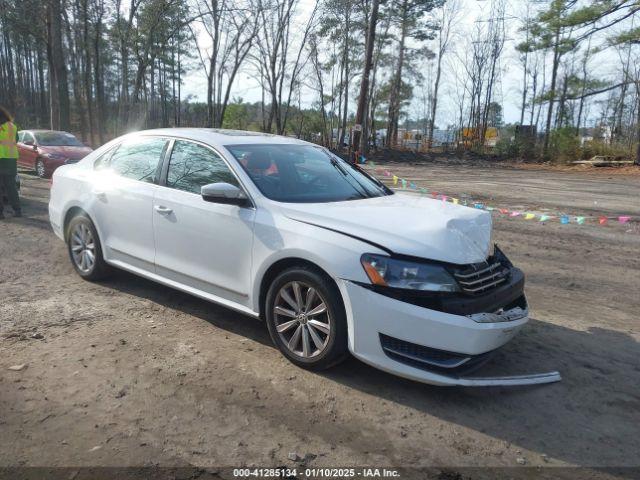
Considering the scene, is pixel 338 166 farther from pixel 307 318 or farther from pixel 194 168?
pixel 307 318

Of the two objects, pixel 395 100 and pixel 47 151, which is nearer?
pixel 47 151

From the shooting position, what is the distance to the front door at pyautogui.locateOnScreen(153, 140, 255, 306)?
13.1 feet

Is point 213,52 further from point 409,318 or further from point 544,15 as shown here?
point 409,318

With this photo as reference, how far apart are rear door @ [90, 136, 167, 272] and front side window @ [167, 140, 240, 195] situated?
0.63ft

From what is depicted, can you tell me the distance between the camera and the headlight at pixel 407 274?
10.7ft

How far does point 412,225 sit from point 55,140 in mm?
14813

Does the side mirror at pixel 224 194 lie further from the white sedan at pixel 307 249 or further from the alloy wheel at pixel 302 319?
the alloy wheel at pixel 302 319

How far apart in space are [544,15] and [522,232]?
62.4 feet

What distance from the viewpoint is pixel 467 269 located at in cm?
342

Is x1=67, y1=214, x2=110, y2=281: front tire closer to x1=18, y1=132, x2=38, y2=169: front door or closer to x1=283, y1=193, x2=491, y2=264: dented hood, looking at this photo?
x1=283, y1=193, x2=491, y2=264: dented hood

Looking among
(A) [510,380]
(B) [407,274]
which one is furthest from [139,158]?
(A) [510,380]

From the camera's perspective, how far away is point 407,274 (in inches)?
129

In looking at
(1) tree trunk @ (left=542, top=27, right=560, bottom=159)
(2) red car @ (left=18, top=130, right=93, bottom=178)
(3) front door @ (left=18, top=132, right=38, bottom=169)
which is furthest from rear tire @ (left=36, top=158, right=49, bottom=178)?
(1) tree trunk @ (left=542, top=27, right=560, bottom=159)

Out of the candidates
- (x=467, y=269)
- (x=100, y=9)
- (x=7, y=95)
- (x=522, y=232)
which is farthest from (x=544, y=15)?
(x=7, y=95)
